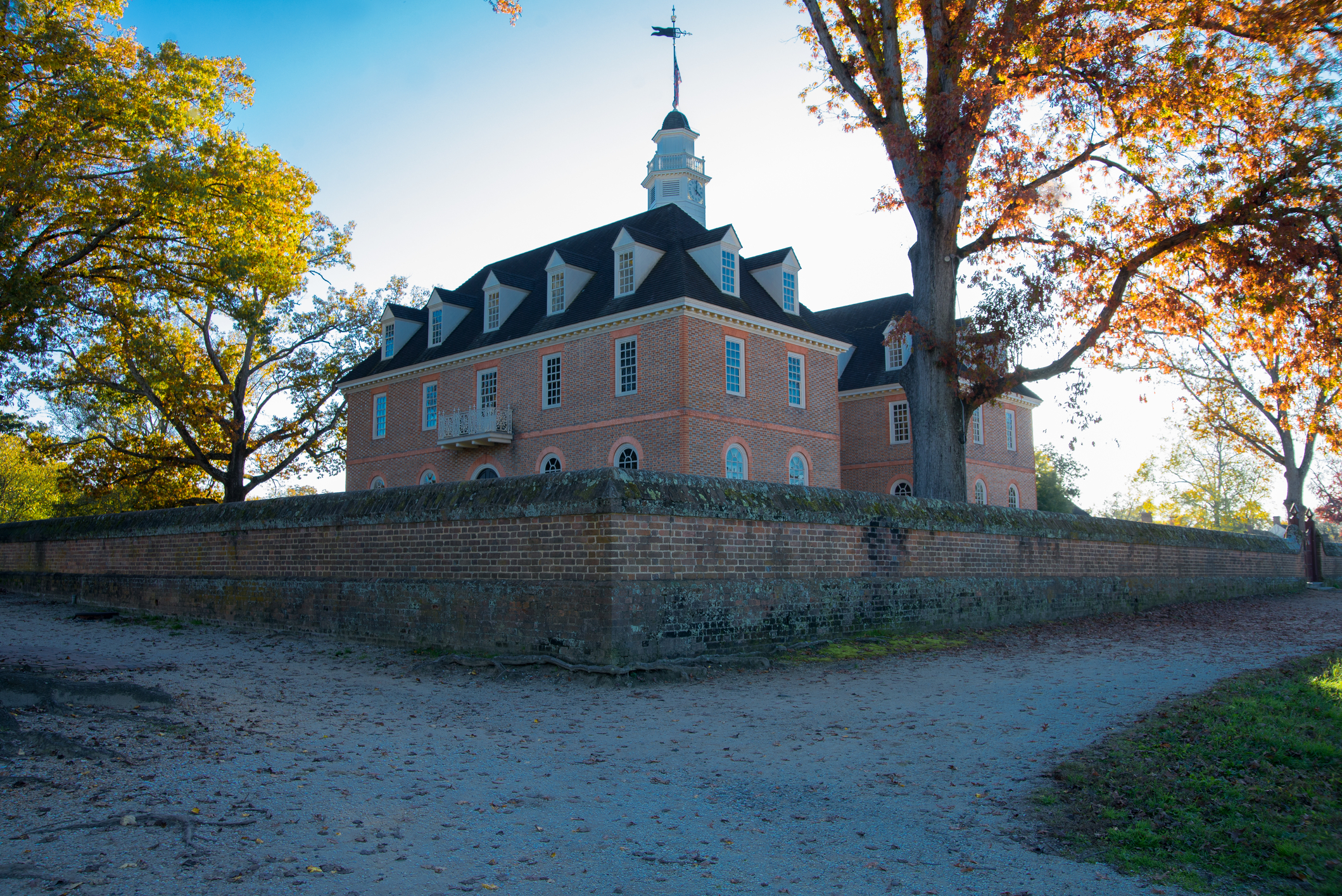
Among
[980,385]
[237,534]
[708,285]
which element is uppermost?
[708,285]

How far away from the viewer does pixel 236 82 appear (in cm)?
2275

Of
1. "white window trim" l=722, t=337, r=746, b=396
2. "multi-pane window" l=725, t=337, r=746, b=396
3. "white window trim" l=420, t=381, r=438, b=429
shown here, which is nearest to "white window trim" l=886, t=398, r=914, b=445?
"white window trim" l=722, t=337, r=746, b=396

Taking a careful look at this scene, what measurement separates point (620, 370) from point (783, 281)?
6.53 meters

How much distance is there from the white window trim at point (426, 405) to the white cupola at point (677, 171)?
1235 centimetres

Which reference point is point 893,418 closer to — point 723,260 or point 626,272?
point 723,260

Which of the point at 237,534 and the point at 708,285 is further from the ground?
the point at 708,285

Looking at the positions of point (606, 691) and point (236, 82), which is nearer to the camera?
point (606, 691)

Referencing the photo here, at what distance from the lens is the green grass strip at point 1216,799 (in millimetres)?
3846

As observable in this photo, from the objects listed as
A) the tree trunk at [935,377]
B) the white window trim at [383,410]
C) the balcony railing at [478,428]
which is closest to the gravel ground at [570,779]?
the tree trunk at [935,377]

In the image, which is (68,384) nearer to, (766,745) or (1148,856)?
(766,745)

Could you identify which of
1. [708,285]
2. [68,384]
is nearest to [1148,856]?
[708,285]

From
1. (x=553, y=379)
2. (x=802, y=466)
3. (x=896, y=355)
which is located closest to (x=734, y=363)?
(x=802, y=466)

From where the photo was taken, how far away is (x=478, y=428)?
28.7 m

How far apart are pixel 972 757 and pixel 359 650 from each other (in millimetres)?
8120
